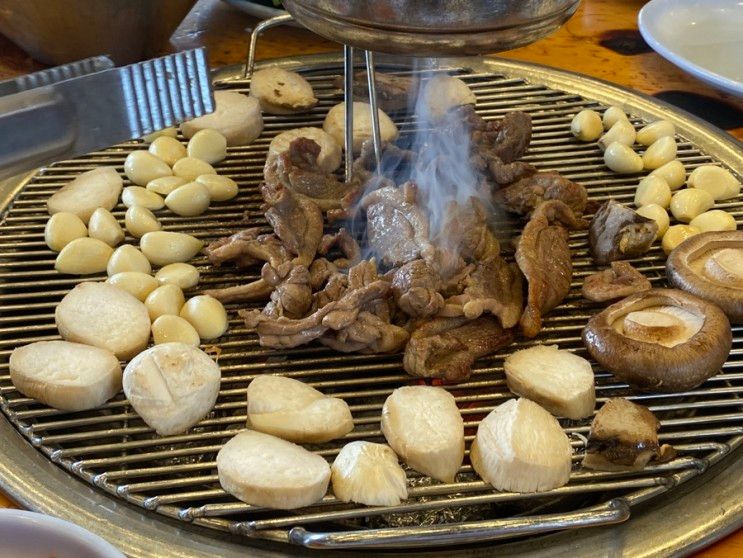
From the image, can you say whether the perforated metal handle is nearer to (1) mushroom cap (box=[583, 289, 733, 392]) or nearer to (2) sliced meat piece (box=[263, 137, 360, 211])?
(1) mushroom cap (box=[583, 289, 733, 392])

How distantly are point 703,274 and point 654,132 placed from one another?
77 cm

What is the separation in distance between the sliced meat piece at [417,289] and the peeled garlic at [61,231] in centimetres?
95

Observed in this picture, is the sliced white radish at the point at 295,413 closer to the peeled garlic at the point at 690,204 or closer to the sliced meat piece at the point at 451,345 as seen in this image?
the sliced meat piece at the point at 451,345

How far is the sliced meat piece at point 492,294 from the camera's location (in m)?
2.10

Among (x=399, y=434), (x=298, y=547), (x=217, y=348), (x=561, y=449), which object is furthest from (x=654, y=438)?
(x=217, y=348)

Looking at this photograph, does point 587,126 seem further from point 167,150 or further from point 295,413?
point 295,413

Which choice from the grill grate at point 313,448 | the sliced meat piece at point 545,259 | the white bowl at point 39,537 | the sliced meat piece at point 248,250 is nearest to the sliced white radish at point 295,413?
the grill grate at point 313,448

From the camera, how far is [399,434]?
1772 mm

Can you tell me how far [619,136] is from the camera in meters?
2.81

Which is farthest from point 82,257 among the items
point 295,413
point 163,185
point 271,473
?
point 271,473

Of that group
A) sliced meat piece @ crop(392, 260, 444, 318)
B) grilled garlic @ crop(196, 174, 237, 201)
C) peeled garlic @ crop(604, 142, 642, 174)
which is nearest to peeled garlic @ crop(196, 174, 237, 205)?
grilled garlic @ crop(196, 174, 237, 201)

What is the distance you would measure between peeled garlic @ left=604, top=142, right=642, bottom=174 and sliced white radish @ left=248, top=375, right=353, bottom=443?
1401 millimetres

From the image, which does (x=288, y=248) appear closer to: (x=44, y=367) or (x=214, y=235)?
(x=214, y=235)

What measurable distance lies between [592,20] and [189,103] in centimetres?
266
